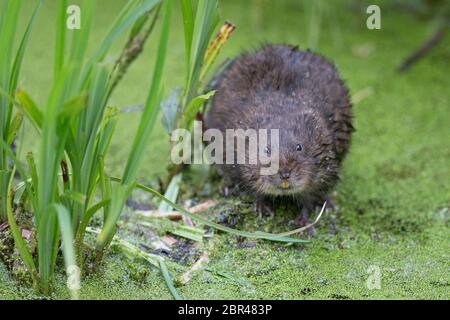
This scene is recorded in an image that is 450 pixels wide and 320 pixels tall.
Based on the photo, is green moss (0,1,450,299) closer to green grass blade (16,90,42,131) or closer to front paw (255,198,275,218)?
front paw (255,198,275,218)

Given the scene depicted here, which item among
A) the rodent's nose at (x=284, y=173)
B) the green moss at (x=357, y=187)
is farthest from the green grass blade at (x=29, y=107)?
the rodent's nose at (x=284, y=173)

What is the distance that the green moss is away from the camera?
2887 millimetres

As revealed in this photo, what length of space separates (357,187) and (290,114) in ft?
2.84

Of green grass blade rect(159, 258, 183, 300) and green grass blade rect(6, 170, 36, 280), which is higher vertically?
green grass blade rect(6, 170, 36, 280)

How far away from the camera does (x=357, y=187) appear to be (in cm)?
397

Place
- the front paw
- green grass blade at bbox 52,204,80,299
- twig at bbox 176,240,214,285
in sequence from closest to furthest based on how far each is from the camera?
green grass blade at bbox 52,204,80,299 → twig at bbox 176,240,214,285 → the front paw

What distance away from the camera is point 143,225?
10.9 feet

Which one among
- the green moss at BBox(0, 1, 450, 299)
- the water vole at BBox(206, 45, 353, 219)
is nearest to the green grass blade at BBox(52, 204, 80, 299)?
the green moss at BBox(0, 1, 450, 299)

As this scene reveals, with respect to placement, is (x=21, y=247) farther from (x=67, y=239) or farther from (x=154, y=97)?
(x=154, y=97)

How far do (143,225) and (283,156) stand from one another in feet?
2.41

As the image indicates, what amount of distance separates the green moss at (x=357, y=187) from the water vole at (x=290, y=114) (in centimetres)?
26


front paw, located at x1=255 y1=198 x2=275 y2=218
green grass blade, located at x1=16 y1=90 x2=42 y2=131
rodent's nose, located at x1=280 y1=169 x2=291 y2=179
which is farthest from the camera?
front paw, located at x1=255 y1=198 x2=275 y2=218

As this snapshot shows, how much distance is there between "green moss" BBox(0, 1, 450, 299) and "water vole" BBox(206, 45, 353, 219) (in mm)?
258

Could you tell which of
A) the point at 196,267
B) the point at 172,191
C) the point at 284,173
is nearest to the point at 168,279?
the point at 196,267
